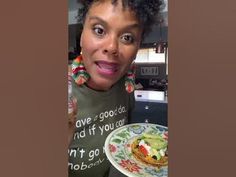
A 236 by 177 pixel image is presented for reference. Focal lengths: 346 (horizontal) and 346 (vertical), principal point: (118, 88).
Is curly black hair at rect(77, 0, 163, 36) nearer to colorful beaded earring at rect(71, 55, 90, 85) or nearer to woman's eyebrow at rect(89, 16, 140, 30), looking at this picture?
woman's eyebrow at rect(89, 16, 140, 30)

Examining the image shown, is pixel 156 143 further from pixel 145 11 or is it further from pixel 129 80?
pixel 145 11

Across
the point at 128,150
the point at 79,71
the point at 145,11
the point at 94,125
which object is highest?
the point at 145,11

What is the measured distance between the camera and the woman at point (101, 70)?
1364 millimetres

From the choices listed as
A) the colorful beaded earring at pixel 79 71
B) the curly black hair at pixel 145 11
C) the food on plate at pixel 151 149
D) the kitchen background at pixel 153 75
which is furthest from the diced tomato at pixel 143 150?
the curly black hair at pixel 145 11

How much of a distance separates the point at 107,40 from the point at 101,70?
12 cm

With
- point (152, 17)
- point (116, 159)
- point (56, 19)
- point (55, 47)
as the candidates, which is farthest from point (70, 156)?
point (152, 17)

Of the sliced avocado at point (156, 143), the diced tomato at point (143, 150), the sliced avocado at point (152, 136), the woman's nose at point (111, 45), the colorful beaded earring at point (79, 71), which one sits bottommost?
the diced tomato at point (143, 150)

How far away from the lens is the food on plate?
1431 millimetres

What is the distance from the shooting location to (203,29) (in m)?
1.54

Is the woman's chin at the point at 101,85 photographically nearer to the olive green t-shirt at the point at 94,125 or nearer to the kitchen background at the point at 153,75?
the olive green t-shirt at the point at 94,125

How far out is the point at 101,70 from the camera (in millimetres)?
1392

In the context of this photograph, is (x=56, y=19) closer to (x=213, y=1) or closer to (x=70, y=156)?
(x=70, y=156)

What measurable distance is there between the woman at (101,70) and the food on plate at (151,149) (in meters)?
0.13

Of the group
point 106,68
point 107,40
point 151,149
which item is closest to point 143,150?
point 151,149
